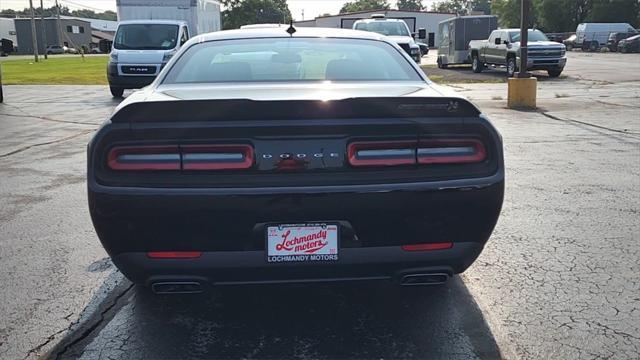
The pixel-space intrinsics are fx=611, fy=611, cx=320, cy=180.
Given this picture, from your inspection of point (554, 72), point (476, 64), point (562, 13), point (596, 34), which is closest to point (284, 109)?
point (554, 72)

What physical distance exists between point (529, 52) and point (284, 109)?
21.2m

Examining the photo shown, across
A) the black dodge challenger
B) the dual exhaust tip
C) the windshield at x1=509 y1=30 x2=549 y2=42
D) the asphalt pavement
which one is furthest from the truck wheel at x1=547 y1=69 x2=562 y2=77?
the dual exhaust tip

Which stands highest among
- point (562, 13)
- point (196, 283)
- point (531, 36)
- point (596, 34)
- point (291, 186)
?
point (562, 13)

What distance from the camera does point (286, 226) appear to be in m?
2.86

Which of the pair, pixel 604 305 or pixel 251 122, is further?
pixel 604 305

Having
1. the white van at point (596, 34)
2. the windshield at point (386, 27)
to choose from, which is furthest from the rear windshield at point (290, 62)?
the white van at point (596, 34)

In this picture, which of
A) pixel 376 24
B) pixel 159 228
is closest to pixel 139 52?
pixel 376 24

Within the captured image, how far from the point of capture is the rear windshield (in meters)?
3.81

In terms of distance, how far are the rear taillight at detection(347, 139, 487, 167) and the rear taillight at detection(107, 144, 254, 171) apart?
1.66ft

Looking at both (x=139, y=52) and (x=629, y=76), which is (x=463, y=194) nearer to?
(x=139, y=52)

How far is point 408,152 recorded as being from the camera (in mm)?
2893

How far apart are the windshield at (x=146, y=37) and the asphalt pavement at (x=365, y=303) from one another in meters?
11.5

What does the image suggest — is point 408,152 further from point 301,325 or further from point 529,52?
point 529,52

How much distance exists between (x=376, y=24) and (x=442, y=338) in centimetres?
1922
